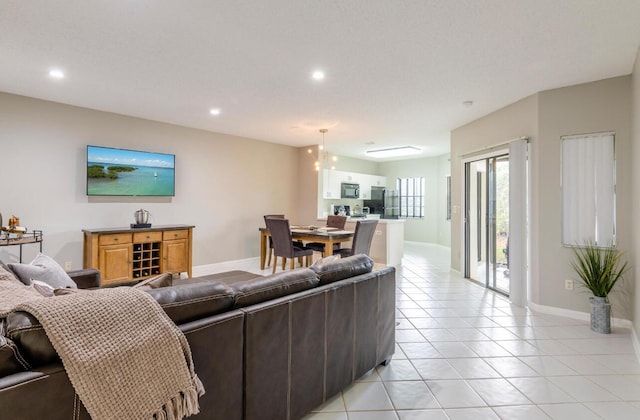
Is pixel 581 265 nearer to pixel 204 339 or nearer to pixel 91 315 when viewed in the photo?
pixel 204 339

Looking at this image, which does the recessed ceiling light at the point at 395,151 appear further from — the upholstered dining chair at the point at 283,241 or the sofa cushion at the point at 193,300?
the sofa cushion at the point at 193,300

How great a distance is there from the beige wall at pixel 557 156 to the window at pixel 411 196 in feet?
16.9

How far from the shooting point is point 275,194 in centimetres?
698

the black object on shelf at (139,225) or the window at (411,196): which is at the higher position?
the window at (411,196)

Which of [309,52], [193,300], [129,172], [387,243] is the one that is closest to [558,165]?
[309,52]

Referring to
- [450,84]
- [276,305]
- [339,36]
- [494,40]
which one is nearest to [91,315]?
[276,305]

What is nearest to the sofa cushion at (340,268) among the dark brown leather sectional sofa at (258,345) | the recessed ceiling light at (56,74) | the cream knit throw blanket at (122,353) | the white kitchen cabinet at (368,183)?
the dark brown leather sectional sofa at (258,345)

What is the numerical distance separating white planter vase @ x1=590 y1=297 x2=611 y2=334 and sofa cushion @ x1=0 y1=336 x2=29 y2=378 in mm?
4205

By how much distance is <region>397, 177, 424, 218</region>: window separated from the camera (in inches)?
365

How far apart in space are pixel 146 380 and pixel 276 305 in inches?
25.4

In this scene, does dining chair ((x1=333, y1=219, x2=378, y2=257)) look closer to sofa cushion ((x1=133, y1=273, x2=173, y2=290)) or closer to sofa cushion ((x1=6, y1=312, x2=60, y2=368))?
sofa cushion ((x1=133, y1=273, x2=173, y2=290))

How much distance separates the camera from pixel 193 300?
1415 millimetres

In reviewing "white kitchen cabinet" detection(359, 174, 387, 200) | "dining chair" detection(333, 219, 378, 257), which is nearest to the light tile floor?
"dining chair" detection(333, 219, 378, 257)

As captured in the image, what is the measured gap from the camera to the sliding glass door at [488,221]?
14.7 ft
